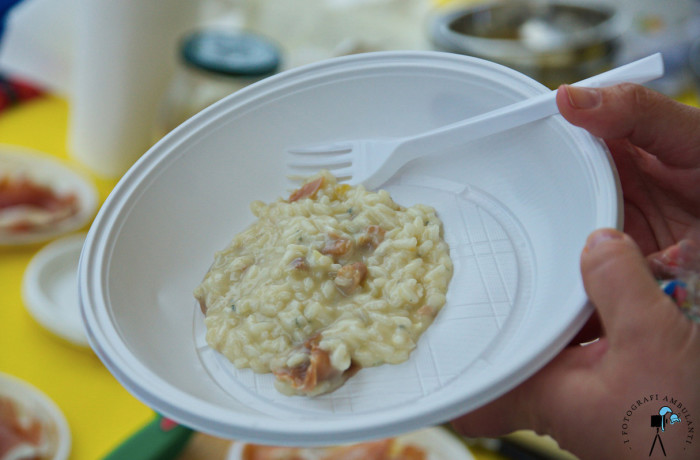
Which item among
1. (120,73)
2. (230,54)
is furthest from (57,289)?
(230,54)

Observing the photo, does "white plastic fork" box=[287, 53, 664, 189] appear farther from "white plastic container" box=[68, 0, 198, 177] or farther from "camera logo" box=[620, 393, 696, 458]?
"white plastic container" box=[68, 0, 198, 177]

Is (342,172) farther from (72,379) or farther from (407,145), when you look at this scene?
(72,379)

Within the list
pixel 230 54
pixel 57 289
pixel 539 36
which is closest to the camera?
pixel 57 289

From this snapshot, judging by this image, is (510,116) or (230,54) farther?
(230,54)

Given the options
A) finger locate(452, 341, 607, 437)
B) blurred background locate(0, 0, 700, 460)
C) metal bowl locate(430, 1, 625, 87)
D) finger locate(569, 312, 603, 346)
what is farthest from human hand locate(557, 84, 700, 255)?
metal bowl locate(430, 1, 625, 87)

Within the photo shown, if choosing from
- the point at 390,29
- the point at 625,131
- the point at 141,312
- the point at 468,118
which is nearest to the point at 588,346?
the point at 625,131

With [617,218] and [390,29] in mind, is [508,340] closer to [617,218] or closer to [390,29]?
[617,218]
